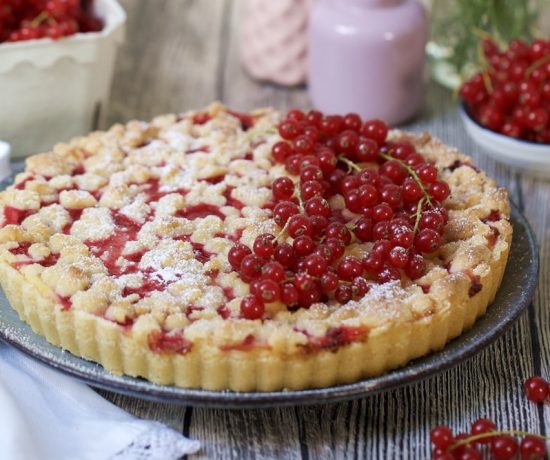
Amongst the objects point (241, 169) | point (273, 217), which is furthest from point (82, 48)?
point (273, 217)

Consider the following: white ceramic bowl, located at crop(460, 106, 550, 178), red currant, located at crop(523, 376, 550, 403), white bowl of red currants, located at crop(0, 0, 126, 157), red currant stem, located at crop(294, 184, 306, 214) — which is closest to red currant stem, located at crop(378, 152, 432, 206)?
red currant stem, located at crop(294, 184, 306, 214)

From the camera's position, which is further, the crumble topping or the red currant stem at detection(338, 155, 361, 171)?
the red currant stem at detection(338, 155, 361, 171)

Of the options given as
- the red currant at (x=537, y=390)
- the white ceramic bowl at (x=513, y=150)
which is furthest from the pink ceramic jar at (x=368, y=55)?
the red currant at (x=537, y=390)

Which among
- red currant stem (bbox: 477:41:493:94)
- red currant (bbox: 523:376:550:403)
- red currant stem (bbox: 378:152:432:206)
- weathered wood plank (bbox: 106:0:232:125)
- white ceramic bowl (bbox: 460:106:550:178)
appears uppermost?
red currant stem (bbox: 378:152:432:206)

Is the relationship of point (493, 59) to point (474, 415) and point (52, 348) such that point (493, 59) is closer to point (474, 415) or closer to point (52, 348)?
point (474, 415)

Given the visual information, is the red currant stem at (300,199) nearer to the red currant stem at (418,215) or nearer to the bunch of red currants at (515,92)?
the red currant stem at (418,215)

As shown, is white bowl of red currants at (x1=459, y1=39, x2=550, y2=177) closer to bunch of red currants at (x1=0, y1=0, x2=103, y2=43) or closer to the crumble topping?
the crumble topping

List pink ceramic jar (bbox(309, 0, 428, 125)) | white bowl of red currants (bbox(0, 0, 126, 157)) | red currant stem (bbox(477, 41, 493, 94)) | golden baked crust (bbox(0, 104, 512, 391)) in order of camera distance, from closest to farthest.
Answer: golden baked crust (bbox(0, 104, 512, 391)), white bowl of red currants (bbox(0, 0, 126, 157)), red currant stem (bbox(477, 41, 493, 94)), pink ceramic jar (bbox(309, 0, 428, 125))
